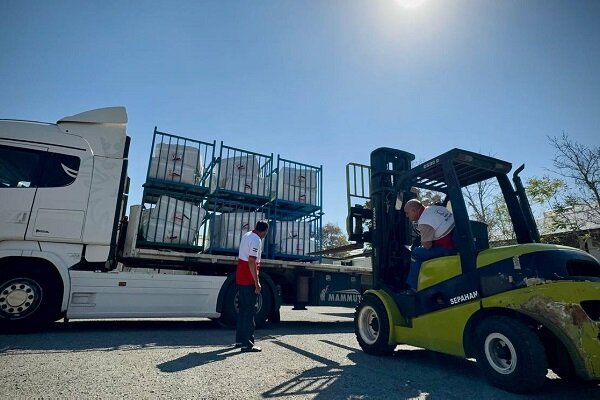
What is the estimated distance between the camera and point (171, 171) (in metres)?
7.19

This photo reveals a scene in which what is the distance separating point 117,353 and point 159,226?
120 inches

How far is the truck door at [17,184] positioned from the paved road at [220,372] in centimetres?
175

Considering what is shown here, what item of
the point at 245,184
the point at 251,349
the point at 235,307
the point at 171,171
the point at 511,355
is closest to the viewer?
the point at 511,355

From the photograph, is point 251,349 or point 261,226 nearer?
point 251,349

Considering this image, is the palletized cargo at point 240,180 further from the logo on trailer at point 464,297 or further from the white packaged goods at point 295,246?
the logo on trailer at point 464,297

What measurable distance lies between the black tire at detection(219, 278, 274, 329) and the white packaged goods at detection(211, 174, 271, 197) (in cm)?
213

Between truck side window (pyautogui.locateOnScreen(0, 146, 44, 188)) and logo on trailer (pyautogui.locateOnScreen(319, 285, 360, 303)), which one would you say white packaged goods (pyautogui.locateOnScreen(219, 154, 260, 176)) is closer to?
logo on trailer (pyautogui.locateOnScreen(319, 285, 360, 303))

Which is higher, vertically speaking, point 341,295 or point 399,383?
point 341,295

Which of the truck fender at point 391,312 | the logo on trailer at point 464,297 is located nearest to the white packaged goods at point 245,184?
the truck fender at point 391,312

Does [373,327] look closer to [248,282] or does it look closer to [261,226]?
[248,282]

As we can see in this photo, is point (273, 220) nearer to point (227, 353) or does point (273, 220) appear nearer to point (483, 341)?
point (227, 353)

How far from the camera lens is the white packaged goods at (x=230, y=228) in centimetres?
744

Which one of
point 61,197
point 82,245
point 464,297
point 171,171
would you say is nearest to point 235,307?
point 82,245

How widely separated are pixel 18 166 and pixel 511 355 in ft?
25.0
